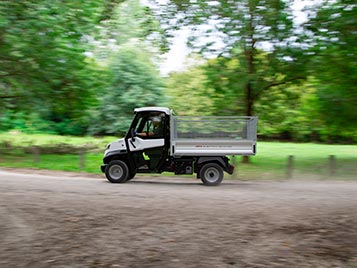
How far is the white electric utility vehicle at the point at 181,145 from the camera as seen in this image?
1286cm

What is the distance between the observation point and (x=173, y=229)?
6527 millimetres

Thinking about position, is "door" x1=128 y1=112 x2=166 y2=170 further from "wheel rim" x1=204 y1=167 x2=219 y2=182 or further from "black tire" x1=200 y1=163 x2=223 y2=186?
"wheel rim" x1=204 y1=167 x2=219 y2=182

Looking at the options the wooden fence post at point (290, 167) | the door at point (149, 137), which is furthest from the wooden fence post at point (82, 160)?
the wooden fence post at point (290, 167)

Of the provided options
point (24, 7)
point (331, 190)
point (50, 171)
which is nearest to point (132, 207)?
point (24, 7)

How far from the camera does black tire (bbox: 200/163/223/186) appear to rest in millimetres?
13102

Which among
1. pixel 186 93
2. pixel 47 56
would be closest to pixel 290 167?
pixel 47 56

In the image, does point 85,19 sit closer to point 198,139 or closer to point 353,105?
point 198,139

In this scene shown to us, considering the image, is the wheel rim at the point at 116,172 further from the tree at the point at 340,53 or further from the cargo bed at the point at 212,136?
the tree at the point at 340,53

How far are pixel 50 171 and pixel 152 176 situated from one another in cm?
433

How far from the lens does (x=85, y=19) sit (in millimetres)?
15852

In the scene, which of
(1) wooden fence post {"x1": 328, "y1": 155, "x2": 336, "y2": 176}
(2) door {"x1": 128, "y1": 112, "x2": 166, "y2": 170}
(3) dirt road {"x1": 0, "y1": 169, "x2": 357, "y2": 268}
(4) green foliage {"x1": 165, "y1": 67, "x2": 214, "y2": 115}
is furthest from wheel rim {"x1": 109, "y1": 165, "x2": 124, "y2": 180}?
(1) wooden fence post {"x1": 328, "y1": 155, "x2": 336, "y2": 176}

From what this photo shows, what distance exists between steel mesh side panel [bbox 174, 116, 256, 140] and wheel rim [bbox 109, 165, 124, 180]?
2.13m

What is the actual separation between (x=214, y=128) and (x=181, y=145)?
115 cm

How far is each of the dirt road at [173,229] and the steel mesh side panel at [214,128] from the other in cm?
248
